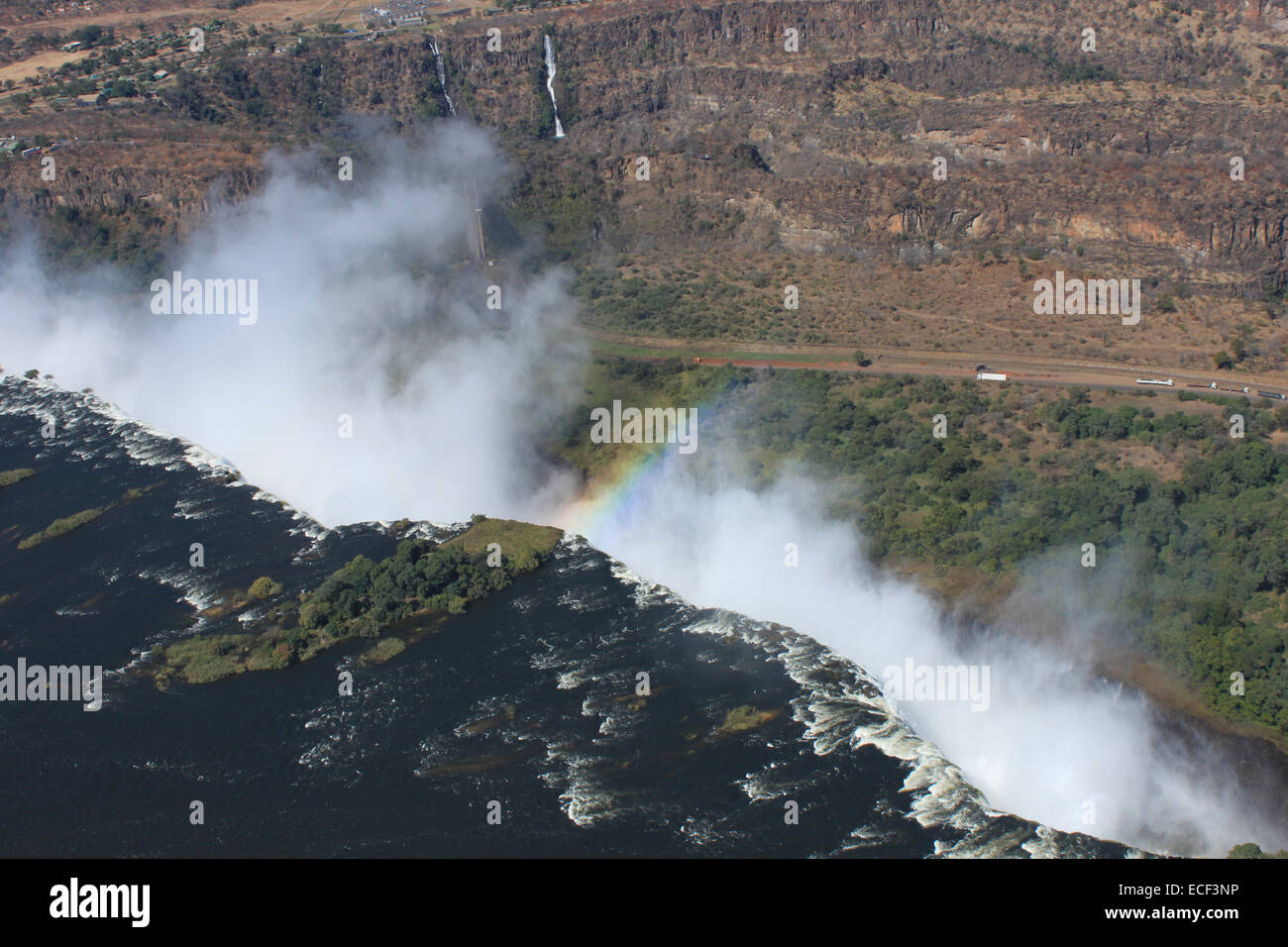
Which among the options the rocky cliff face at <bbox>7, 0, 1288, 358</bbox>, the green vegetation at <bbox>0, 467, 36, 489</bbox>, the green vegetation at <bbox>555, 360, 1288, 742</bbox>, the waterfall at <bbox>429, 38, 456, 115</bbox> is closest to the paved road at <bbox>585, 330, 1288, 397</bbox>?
the green vegetation at <bbox>555, 360, 1288, 742</bbox>

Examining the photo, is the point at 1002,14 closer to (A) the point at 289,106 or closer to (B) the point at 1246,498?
(A) the point at 289,106

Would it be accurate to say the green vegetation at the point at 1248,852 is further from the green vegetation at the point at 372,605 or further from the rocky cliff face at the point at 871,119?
the rocky cliff face at the point at 871,119

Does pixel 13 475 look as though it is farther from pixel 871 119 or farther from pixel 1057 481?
pixel 871 119

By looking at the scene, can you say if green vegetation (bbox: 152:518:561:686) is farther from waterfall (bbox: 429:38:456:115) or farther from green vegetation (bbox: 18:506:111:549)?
waterfall (bbox: 429:38:456:115)

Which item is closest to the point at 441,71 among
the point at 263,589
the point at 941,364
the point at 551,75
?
the point at 551,75

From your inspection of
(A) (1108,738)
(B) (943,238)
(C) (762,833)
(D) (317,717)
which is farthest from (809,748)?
(B) (943,238)
